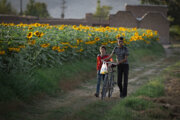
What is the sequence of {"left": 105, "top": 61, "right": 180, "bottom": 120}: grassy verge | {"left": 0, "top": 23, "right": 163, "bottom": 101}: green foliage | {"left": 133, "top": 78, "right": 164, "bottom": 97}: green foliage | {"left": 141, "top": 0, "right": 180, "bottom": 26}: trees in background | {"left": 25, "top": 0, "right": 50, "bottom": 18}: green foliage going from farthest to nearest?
{"left": 25, "top": 0, "right": 50, "bottom": 18}: green foliage, {"left": 141, "top": 0, "right": 180, "bottom": 26}: trees in background, {"left": 133, "top": 78, "right": 164, "bottom": 97}: green foliage, {"left": 0, "top": 23, "right": 163, "bottom": 101}: green foliage, {"left": 105, "top": 61, "right": 180, "bottom": 120}: grassy verge

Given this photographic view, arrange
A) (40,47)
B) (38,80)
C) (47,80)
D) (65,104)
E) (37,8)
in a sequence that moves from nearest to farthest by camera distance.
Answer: (65,104)
(38,80)
(47,80)
(40,47)
(37,8)

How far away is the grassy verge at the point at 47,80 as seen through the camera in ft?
26.0

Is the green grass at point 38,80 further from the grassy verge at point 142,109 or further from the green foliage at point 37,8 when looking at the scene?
the green foliage at point 37,8

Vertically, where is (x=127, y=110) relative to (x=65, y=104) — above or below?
above

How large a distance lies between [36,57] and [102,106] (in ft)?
9.82

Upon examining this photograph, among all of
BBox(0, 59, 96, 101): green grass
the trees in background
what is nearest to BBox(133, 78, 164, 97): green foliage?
BBox(0, 59, 96, 101): green grass

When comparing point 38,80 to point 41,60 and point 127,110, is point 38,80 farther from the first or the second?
point 127,110

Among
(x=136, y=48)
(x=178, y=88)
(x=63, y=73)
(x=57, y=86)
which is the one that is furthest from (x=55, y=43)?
(x=136, y=48)

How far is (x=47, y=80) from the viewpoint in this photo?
9.84 meters

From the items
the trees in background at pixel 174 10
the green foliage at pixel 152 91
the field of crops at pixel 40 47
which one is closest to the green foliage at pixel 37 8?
the trees in background at pixel 174 10

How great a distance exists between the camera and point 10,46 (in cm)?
866

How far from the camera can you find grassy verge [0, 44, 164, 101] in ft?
26.0

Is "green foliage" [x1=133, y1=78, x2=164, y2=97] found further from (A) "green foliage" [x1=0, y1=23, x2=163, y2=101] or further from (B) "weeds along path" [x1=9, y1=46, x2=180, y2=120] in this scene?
(A) "green foliage" [x1=0, y1=23, x2=163, y2=101]

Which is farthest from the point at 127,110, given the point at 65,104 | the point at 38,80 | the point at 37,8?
the point at 37,8
